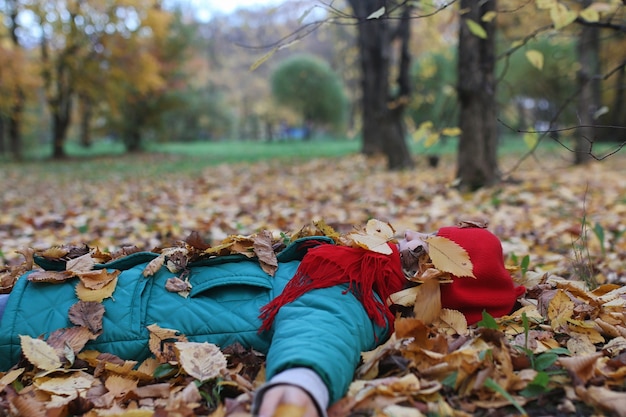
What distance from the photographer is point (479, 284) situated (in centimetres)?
177

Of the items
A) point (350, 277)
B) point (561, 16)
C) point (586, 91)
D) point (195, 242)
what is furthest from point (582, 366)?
point (586, 91)

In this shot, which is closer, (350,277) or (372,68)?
(350,277)

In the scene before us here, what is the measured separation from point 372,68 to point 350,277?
8.83m

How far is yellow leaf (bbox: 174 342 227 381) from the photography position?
1.47 metres

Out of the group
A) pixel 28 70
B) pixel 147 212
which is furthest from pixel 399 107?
pixel 28 70

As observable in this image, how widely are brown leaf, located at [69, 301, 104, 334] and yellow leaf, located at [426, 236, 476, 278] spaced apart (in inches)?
40.9

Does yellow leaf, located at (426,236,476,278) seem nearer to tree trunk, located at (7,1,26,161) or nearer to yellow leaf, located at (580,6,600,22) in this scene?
yellow leaf, located at (580,6,600,22)

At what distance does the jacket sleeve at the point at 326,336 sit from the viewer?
129 cm

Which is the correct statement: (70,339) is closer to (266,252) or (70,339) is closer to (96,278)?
(96,278)

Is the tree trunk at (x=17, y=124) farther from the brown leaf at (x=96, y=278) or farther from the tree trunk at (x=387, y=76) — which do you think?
the brown leaf at (x=96, y=278)

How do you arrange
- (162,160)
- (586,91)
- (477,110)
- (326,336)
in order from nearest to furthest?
(326,336) < (477,110) < (586,91) < (162,160)

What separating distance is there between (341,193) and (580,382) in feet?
15.2

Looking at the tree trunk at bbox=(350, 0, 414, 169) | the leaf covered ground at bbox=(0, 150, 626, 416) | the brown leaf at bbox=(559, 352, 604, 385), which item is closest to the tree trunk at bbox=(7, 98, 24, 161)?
the tree trunk at bbox=(350, 0, 414, 169)

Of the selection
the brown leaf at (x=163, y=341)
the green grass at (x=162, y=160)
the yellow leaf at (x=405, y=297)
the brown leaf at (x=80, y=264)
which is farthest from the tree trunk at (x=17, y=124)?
the yellow leaf at (x=405, y=297)
